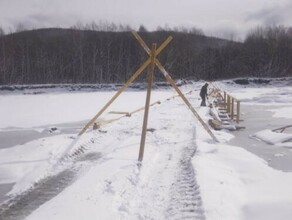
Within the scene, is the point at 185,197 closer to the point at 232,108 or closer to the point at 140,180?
the point at 140,180

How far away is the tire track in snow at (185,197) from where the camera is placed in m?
4.73

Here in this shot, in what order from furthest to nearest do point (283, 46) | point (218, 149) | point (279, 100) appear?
point (283, 46) → point (279, 100) → point (218, 149)

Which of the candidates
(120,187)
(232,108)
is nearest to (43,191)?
(120,187)

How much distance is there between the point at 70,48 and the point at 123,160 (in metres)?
61.9

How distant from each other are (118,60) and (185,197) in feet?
199

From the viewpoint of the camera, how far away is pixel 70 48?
66938 mm

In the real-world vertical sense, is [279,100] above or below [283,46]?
below

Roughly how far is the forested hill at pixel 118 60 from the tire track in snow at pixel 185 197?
55012 mm

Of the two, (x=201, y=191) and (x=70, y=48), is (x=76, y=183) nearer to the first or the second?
(x=201, y=191)

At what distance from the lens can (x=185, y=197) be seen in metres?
5.34

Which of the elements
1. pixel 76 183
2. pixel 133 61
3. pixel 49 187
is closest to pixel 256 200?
pixel 76 183

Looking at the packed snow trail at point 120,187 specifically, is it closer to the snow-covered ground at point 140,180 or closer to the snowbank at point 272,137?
the snow-covered ground at point 140,180

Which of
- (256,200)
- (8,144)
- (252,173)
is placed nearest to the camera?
(256,200)

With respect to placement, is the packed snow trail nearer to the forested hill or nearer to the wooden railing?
the wooden railing
